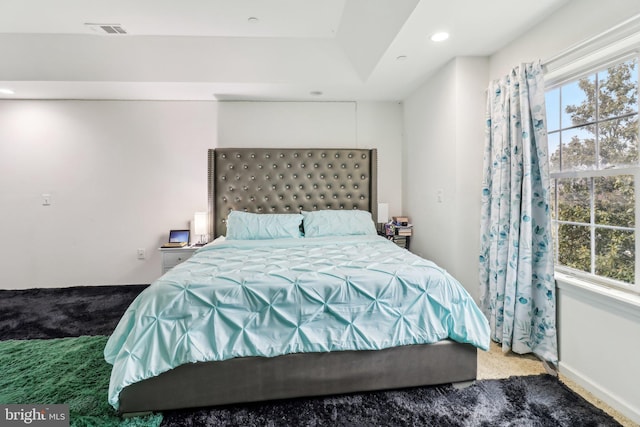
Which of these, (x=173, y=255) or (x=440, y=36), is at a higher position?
(x=440, y=36)

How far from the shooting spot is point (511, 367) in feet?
6.73

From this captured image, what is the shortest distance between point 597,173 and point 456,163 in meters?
0.96

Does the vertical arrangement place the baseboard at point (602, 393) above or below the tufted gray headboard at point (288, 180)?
below

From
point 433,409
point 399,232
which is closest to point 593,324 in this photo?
point 433,409

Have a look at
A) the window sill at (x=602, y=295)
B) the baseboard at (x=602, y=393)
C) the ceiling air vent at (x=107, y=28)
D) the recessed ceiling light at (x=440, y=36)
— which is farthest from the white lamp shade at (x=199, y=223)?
the baseboard at (x=602, y=393)

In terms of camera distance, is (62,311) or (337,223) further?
(337,223)

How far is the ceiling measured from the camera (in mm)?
2500

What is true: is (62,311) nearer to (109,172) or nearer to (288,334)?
(109,172)

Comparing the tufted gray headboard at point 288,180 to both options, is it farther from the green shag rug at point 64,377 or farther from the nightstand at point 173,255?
the green shag rug at point 64,377

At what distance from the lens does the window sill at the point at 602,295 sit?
1.55 metres

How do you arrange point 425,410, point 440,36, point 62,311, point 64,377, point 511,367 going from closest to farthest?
1. point 425,410
2. point 64,377
3. point 511,367
4. point 440,36
5. point 62,311

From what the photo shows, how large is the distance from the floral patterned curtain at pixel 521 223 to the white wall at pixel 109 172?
2010 millimetres

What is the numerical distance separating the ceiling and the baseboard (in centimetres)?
227

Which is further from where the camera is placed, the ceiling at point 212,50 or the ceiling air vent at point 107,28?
the ceiling air vent at point 107,28
